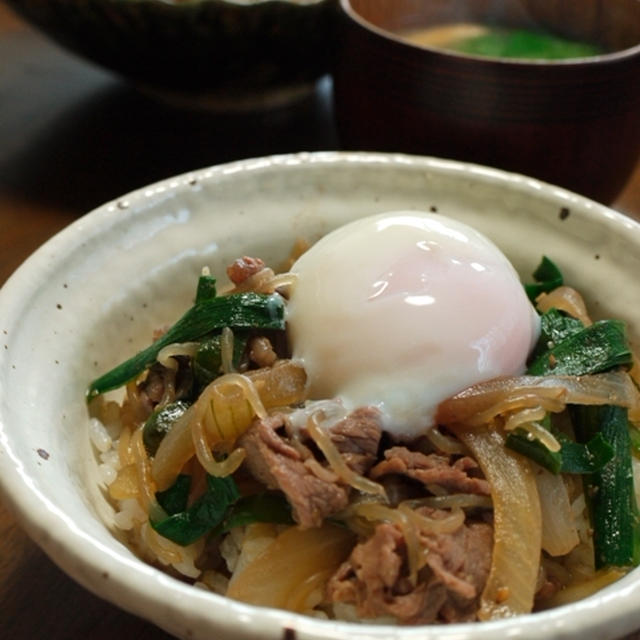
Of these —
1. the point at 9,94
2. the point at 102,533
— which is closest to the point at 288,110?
the point at 9,94

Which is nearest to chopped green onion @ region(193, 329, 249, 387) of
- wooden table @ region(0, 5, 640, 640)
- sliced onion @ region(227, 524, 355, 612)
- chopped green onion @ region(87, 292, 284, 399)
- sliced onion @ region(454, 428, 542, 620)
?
chopped green onion @ region(87, 292, 284, 399)

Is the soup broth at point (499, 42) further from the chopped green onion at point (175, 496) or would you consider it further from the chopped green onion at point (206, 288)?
the chopped green onion at point (175, 496)

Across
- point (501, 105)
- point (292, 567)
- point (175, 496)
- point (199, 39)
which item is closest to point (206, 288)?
point (175, 496)

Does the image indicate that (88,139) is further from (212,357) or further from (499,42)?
(212,357)

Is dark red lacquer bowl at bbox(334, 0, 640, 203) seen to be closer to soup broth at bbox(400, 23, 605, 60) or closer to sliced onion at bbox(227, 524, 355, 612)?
soup broth at bbox(400, 23, 605, 60)

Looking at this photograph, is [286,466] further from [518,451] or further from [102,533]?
[518,451]

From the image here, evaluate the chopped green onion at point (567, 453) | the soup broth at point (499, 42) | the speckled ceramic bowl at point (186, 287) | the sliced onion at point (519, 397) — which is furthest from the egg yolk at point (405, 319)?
the soup broth at point (499, 42)
